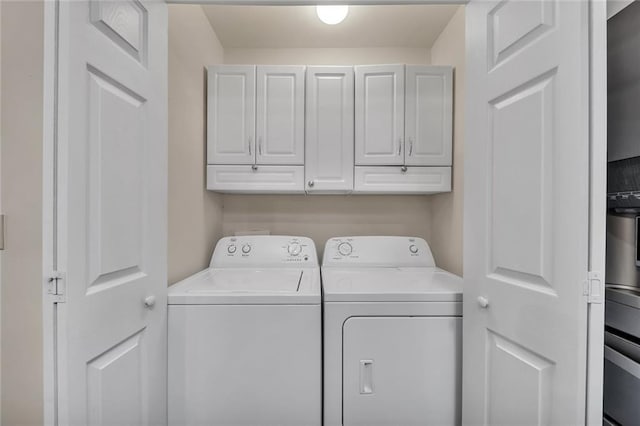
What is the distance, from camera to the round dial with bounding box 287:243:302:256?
206 centimetres

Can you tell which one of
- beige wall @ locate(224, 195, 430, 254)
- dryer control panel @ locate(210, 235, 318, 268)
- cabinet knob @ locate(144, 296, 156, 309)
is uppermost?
beige wall @ locate(224, 195, 430, 254)

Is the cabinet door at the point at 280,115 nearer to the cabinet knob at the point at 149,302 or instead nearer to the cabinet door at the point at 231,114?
the cabinet door at the point at 231,114

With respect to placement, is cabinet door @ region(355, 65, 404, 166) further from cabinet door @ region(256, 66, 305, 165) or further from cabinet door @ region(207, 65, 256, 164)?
cabinet door @ region(207, 65, 256, 164)

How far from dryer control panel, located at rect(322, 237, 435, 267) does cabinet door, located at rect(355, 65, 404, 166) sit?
55 cm

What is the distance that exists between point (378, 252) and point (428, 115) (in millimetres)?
958

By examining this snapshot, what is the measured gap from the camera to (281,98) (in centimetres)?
197

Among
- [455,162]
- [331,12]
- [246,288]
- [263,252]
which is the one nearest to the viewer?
[246,288]

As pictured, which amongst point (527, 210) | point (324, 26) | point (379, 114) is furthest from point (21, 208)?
point (324, 26)

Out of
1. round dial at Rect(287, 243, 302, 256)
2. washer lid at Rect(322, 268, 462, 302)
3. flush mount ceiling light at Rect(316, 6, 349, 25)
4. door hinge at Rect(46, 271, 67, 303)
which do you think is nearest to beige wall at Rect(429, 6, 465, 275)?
washer lid at Rect(322, 268, 462, 302)

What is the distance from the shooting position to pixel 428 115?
1.96 m

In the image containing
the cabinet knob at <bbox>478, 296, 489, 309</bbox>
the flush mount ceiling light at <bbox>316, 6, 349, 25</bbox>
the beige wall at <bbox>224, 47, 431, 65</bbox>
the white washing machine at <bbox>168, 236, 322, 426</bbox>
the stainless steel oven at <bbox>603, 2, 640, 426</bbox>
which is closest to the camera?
the stainless steel oven at <bbox>603, 2, 640, 426</bbox>

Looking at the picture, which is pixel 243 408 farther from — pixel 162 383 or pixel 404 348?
pixel 404 348

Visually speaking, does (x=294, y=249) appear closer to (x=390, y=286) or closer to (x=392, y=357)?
(x=390, y=286)

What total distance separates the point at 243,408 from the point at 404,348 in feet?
2.47
